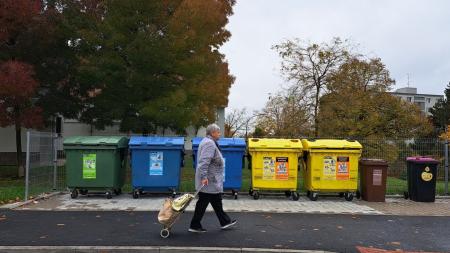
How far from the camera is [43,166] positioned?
12.9 meters

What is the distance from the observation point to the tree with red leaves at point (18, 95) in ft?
49.6

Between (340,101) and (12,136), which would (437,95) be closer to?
(340,101)

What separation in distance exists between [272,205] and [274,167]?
110 cm

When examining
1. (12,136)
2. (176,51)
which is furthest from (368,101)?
(12,136)

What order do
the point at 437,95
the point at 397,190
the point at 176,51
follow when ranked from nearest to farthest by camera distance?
1. the point at 397,190
2. the point at 176,51
3. the point at 437,95

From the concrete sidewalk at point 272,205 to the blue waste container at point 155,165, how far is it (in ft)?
1.07

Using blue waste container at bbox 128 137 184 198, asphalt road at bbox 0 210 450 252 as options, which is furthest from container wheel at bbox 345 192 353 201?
blue waste container at bbox 128 137 184 198

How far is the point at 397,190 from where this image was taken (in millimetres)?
14016

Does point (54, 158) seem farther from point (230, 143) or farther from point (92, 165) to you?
point (230, 143)

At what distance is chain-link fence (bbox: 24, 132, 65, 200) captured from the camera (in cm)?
1212

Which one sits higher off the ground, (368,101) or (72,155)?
(368,101)

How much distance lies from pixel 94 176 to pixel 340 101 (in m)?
21.1

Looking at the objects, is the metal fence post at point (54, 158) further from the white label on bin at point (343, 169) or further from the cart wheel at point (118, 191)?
the white label on bin at point (343, 169)

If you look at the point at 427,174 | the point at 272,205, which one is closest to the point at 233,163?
the point at 272,205
